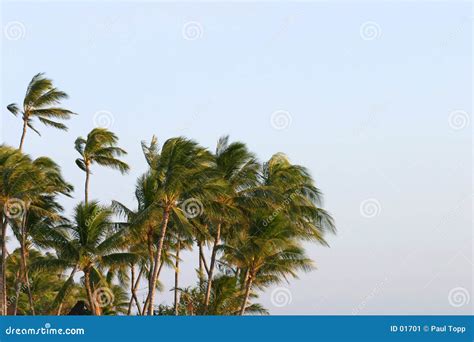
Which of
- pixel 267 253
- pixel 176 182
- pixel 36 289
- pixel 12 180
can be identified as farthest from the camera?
pixel 36 289

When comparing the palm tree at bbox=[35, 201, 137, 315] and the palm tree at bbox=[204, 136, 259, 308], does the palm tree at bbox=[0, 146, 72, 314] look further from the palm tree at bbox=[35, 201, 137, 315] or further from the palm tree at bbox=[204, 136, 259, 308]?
the palm tree at bbox=[204, 136, 259, 308]

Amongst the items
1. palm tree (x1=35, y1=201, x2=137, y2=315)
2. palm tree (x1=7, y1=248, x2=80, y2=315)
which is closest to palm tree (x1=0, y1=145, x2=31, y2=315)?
palm tree (x1=35, y1=201, x2=137, y2=315)

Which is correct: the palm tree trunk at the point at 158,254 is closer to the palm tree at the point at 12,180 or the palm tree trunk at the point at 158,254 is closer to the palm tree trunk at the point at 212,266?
the palm tree trunk at the point at 212,266

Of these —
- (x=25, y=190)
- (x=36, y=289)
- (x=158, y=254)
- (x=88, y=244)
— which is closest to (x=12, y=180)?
(x=25, y=190)

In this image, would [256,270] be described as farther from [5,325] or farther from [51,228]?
[5,325]

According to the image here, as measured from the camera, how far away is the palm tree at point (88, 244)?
34250mm

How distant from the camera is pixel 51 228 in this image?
35.3m

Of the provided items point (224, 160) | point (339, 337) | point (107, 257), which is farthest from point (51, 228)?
point (339, 337)

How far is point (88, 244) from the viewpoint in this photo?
1348 inches

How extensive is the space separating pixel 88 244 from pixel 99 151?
35.5 ft

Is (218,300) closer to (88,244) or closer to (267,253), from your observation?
(267,253)

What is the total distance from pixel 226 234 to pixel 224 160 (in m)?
3.99

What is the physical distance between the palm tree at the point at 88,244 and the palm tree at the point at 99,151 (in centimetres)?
881

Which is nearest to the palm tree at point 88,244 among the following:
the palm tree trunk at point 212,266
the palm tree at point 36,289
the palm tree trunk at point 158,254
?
the palm tree trunk at point 158,254
